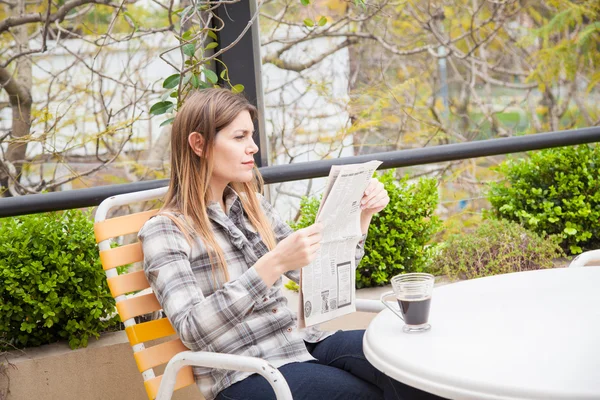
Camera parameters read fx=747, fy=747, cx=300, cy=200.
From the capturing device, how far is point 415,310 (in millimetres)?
1476

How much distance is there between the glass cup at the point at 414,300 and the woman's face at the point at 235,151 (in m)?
0.58

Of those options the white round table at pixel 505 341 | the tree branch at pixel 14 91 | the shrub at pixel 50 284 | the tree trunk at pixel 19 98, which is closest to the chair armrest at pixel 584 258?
the white round table at pixel 505 341

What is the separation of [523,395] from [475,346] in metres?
0.22

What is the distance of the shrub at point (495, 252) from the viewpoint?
9.71ft

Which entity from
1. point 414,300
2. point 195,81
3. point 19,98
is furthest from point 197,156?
point 19,98

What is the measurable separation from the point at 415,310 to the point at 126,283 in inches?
29.8

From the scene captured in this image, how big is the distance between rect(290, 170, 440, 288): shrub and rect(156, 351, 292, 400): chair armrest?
1290mm

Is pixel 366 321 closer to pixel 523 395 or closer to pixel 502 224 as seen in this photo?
pixel 502 224

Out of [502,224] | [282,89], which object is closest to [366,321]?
[502,224]

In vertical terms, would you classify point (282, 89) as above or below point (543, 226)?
above

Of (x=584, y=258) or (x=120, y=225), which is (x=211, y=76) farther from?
(x=584, y=258)

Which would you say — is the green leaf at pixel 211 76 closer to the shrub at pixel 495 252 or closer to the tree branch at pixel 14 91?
the shrub at pixel 495 252

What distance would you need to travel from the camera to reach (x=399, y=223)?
9.44 feet

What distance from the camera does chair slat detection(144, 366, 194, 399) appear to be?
1789mm
